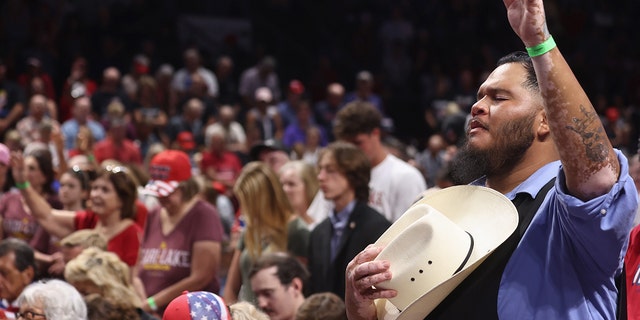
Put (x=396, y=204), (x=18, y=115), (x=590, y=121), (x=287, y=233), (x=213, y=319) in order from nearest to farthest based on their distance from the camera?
(x=590, y=121) → (x=213, y=319) → (x=287, y=233) → (x=396, y=204) → (x=18, y=115)

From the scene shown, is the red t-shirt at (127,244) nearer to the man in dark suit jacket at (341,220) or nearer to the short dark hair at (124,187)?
the short dark hair at (124,187)

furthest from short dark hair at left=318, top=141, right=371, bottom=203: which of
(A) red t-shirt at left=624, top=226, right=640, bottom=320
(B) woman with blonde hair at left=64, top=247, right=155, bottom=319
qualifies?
(A) red t-shirt at left=624, top=226, right=640, bottom=320

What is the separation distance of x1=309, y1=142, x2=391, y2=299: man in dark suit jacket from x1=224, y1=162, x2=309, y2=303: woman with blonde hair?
0.20 m

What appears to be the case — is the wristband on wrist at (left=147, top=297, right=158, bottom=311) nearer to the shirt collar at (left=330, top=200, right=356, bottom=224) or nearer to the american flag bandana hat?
the shirt collar at (left=330, top=200, right=356, bottom=224)

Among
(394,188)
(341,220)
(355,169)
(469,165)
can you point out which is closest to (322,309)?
(341,220)

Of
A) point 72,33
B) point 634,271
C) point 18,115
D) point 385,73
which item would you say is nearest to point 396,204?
point 634,271

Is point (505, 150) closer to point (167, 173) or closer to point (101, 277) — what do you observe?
point (101, 277)

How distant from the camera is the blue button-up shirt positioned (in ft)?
6.79

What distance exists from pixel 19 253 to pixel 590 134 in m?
3.71

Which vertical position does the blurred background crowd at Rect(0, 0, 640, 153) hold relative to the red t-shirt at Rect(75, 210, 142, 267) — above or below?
below

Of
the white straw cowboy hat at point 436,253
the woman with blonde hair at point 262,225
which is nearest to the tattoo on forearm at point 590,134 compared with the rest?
the white straw cowboy hat at point 436,253

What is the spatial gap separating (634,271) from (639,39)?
16164 millimetres

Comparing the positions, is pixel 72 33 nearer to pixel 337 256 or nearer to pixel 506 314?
pixel 337 256

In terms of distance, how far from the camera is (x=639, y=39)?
723 inches
